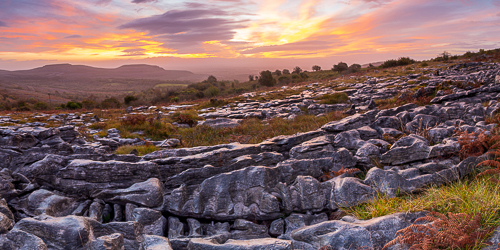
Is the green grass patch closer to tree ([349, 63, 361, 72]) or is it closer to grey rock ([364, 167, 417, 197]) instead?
grey rock ([364, 167, 417, 197])

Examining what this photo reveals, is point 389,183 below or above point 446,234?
below

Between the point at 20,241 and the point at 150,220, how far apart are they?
2.79 metres

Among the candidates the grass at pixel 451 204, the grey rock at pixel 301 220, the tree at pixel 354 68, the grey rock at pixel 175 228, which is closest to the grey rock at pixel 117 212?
the grey rock at pixel 175 228

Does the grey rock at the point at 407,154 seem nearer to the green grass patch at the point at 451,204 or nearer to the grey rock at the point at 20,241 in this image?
the green grass patch at the point at 451,204

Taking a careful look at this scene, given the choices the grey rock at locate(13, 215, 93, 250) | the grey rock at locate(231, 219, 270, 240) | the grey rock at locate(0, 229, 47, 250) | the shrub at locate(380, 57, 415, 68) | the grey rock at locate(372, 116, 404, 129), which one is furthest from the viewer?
the shrub at locate(380, 57, 415, 68)

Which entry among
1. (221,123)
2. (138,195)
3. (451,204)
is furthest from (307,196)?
(221,123)

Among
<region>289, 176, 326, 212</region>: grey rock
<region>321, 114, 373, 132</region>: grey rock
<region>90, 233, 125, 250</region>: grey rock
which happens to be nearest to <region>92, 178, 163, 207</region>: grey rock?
<region>90, 233, 125, 250</region>: grey rock

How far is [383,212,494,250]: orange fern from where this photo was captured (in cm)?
404

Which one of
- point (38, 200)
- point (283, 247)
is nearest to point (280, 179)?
point (283, 247)

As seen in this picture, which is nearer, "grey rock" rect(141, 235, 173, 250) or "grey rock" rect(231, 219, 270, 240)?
"grey rock" rect(141, 235, 173, 250)

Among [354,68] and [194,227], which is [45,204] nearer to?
[194,227]

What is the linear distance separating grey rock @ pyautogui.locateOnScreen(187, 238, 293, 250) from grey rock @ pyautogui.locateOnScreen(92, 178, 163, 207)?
2.56 meters

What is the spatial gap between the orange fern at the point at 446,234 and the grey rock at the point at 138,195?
629cm

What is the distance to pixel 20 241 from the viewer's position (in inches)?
178
